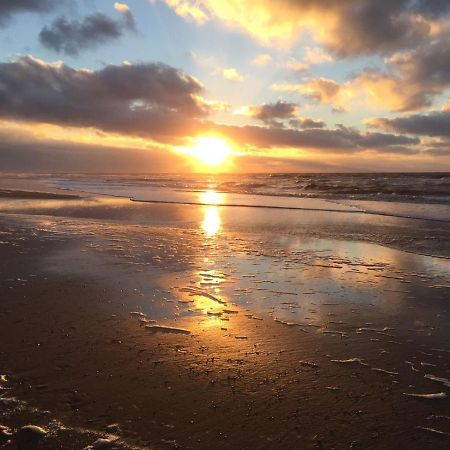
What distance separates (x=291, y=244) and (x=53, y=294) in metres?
7.22

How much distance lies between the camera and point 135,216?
18.5 meters

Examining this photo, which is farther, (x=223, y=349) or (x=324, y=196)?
(x=324, y=196)

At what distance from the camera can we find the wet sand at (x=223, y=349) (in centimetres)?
323

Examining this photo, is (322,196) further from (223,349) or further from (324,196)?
(223,349)

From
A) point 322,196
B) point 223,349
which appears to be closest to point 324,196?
point 322,196

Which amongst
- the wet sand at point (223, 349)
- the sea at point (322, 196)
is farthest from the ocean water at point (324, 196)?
the wet sand at point (223, 349)

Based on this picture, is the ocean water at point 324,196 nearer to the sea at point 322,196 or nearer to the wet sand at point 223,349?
the sea at point 322,196

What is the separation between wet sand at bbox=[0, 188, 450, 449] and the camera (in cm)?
323

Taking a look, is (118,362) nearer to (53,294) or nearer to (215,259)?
(53,294)

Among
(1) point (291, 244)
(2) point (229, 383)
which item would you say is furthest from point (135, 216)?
(2) point (229, 383)

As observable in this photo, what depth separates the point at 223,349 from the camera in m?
4.67

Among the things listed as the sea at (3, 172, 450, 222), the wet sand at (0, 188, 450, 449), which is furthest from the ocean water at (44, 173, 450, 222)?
the wet sand at (0, 188, 450, 449)

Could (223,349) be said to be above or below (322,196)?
below

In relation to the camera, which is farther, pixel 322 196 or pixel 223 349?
pixel 322 196
